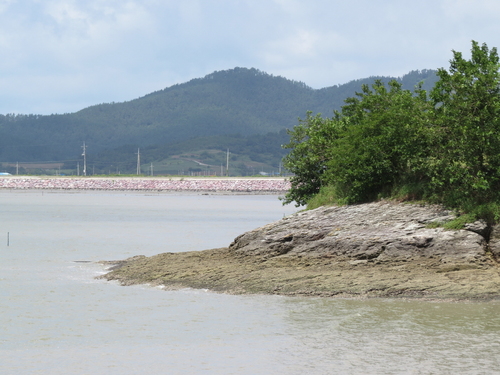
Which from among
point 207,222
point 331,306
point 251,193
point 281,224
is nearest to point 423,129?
point 281,224

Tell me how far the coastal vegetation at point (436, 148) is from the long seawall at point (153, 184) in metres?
115

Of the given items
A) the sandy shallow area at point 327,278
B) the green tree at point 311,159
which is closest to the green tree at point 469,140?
the sandy shallow area at point 327,278

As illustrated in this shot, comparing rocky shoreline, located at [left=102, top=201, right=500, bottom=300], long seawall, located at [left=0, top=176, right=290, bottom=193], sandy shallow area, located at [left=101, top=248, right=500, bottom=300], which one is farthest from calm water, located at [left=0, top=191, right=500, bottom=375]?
long seawall, located at [left=0, top=176, right=290, bottom=193]

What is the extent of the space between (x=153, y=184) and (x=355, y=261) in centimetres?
14046

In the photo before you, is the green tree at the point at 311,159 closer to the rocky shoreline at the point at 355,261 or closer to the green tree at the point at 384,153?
the green tree at the point at 384,153

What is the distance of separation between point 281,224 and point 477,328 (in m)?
9.59

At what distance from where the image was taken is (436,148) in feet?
80.5

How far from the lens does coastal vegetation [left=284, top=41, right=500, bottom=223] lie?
23.1 meters

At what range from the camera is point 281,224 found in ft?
83.5

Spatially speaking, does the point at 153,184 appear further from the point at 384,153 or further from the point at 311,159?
the point at 384,153

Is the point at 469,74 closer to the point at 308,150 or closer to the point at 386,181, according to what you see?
the point at 386,181

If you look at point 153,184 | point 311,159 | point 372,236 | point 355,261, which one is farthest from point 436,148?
point 153,184

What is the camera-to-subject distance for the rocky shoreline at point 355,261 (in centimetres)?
2066

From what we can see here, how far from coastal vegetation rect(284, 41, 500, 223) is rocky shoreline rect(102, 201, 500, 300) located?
3.40 ft
